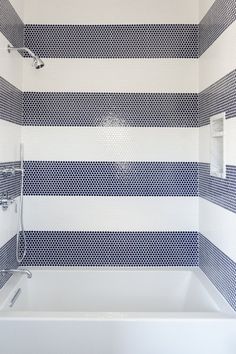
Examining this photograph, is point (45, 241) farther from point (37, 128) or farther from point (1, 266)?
point (37, 128)

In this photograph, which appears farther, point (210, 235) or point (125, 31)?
point (125, 31)

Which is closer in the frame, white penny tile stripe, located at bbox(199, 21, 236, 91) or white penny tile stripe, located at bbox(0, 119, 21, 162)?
white penny tile stripe, located at bbox(199, 21, 236, 91)

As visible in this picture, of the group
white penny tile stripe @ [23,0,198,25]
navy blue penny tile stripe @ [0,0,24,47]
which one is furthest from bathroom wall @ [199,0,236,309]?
navy blue penny tile stripe @ [0,0,24,47]

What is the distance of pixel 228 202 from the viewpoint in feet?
6.74

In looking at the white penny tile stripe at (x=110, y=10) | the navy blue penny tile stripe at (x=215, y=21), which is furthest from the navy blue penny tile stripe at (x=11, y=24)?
the navy blue penny tile stripe at (x=215, y=21)

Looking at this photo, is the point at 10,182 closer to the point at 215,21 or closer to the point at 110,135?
the point at 110,135

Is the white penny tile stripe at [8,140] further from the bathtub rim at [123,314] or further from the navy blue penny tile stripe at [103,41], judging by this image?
the bathtub rim at [123,314]

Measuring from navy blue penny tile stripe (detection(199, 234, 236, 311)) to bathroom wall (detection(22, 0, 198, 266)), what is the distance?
0.19m

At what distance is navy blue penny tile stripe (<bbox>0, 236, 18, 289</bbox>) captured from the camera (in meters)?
2.36

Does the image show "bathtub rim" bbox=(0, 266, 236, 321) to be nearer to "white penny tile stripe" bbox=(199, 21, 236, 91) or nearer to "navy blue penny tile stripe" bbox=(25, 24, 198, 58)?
"white penny tile stripe" bbox=(199, 21, 236, 91)

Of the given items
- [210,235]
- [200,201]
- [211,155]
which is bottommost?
[210,235]

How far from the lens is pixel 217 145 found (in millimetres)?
2455

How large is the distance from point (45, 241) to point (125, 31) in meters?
1.81

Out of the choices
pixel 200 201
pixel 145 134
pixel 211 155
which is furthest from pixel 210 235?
pixel 145 134
